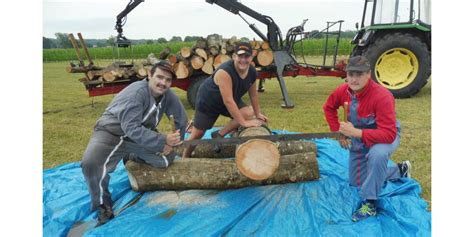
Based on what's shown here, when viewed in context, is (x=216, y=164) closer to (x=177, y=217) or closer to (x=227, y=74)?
(x=177, y=217)

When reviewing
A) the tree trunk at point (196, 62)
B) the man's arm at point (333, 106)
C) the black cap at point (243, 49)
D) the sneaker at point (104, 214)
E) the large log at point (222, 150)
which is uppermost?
the tree trunk at point (196, 62)

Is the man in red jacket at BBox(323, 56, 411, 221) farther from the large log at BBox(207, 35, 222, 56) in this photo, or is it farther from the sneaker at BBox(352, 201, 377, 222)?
the large log at BBox(207, 35, 222, 56)

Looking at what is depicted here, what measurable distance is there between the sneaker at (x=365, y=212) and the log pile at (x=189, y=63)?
16.2ft

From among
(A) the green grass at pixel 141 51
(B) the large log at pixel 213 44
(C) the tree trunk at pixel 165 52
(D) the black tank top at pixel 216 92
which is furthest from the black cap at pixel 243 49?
(A) the green grass at pixel 141 51

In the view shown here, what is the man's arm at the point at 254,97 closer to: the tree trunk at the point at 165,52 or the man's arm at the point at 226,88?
the man's arm at the point at 226,88

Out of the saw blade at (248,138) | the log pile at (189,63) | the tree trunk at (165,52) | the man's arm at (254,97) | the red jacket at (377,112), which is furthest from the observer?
the tree trunk at (165,52)

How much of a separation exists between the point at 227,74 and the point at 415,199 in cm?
208

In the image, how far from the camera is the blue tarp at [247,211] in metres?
2.67

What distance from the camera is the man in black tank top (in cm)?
339

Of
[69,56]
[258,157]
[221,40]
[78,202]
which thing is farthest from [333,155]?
[69,56]

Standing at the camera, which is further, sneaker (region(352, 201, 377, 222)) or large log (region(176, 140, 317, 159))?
large log (region(176, 140, 317, 159))

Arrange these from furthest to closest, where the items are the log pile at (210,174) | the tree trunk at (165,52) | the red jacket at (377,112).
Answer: the tree trunk at (165,52)
the log pile at (210,174)
the red jacket at (377,112)

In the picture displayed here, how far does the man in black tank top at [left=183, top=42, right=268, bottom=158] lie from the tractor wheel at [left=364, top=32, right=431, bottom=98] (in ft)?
16.7


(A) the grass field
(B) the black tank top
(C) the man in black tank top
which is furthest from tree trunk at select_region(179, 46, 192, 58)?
(B) the black tank top
